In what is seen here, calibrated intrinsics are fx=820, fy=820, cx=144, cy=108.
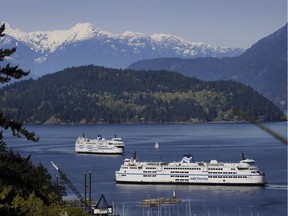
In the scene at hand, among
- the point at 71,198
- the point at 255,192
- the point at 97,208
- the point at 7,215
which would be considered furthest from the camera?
the point at 255,192

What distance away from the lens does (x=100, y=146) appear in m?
162

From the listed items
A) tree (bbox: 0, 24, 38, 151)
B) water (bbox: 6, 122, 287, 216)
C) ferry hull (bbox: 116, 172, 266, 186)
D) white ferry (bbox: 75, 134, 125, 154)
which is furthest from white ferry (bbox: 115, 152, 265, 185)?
tree (bbox: 0, 24, 38, 151)

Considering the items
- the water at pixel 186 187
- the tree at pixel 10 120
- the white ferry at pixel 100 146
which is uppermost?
the tree at pixel 10 120

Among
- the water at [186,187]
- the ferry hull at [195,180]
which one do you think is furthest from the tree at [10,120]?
the ferry hull at [195,180]

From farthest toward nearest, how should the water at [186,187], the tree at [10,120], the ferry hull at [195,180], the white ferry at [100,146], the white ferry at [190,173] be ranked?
the white ferry at [100,146] < the white ferry at [190,173] < the ferry hull at [195,180] < the water at [186,187] < the tree at [10,120]

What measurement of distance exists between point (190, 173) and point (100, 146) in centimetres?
6172

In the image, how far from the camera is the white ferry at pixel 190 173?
99688 mm

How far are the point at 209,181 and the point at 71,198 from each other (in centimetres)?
2692

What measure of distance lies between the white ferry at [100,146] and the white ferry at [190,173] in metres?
52.9

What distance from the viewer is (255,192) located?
88125 mm

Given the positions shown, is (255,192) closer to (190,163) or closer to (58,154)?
(190,163)

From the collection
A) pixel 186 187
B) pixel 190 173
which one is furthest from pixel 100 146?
pixel 186 187

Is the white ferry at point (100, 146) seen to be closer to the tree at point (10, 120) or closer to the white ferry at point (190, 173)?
the white ferry at point (190, 173)

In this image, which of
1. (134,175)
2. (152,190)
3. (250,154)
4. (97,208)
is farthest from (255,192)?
(250,154)
